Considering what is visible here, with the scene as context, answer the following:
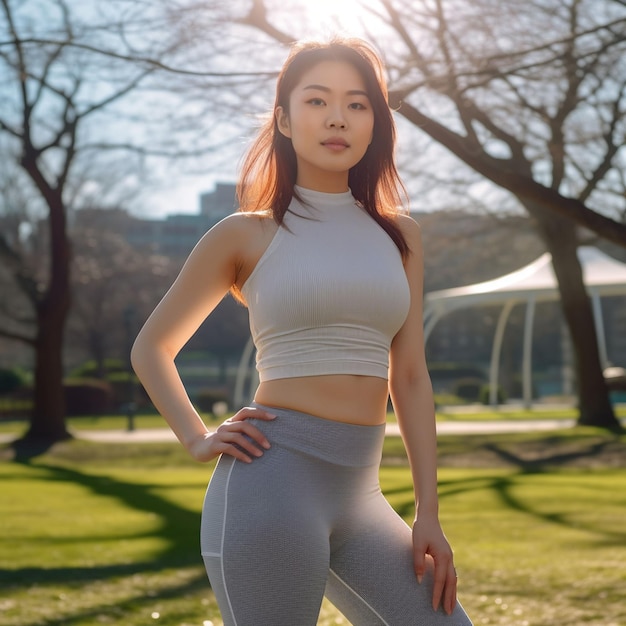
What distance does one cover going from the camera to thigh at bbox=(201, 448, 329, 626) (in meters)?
2.39

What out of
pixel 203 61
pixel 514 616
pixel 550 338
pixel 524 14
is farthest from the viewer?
pixel 550 338

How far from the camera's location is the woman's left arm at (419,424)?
99.0 inches

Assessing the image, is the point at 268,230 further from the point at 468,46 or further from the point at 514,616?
the point at 468,46

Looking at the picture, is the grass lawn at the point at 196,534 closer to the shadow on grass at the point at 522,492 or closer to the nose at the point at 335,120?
the shadow on grass at the point at 522,492

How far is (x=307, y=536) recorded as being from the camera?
2.40 metres

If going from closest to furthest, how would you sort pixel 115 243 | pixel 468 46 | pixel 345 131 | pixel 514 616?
pixel 345 131 < pixel 514 616 < pixel 468 46 < pixel 115 243

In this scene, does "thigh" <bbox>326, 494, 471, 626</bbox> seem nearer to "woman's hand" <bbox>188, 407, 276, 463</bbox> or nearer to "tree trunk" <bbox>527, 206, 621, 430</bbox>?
"woman's hand" <bbox>188, 407, 276, 463</bbox>

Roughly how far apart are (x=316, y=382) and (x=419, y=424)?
0.95 ft

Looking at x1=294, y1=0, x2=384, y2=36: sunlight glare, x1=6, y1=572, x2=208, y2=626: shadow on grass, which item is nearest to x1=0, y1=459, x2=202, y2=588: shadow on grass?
x1=6, y1=572, x2=208, y2=626: shadow on grass

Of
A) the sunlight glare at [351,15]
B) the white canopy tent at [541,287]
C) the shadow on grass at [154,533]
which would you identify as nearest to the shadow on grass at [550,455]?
the shadow on grass at [154,533]

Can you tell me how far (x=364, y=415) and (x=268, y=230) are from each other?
463 mm

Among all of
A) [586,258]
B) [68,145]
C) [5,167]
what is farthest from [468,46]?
[5,167]

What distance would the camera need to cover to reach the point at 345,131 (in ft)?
8.95

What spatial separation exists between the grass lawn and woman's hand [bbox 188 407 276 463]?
4133mm
